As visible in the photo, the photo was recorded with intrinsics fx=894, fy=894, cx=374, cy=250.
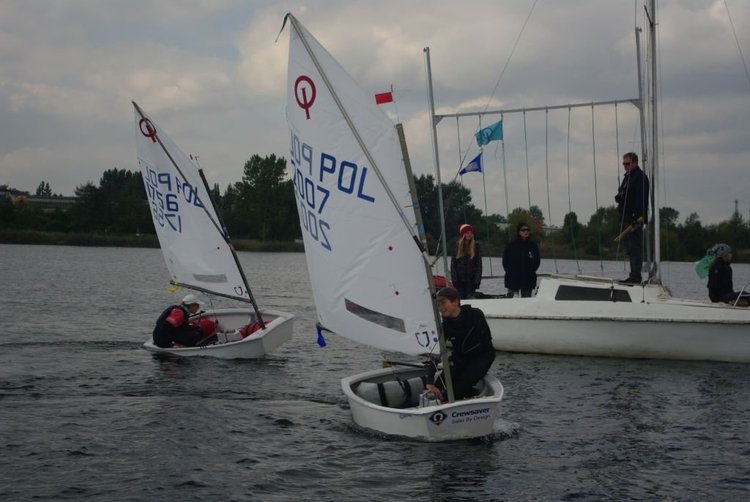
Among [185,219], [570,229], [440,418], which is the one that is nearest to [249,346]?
[185,219]

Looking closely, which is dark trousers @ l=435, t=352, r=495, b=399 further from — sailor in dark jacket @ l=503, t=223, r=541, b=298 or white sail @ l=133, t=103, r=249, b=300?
white sail @ l=133, t=103, r=249, b=300

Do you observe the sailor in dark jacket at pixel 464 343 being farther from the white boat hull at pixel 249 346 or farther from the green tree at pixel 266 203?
the green tree at pixel 266 203

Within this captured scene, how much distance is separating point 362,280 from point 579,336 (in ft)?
27.0

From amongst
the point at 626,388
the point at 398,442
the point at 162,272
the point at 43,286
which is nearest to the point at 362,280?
the point at 398,442

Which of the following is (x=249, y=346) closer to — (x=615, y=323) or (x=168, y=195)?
(x=168, y=195)

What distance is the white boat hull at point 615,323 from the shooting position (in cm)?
1780

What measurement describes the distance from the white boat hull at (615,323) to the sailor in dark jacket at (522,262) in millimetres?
942

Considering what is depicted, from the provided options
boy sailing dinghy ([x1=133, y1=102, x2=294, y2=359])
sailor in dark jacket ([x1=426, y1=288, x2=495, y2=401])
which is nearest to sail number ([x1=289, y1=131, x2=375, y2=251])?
sailor in dark jacket ([x1=426, y1=288, x2=495, y2=401])

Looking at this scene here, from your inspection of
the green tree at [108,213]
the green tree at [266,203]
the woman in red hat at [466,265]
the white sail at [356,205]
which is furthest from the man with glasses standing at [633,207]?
the green tree at [108,213]

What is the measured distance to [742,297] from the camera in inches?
704

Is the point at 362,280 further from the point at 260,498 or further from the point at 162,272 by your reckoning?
the point at 162,272

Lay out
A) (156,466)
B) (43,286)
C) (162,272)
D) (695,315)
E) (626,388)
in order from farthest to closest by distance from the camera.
→ (162,272), (43,286), (695,315), (626,388), (156,466)

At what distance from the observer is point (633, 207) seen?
19328 mm

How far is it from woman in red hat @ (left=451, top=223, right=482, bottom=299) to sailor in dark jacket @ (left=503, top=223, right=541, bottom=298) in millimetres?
682
